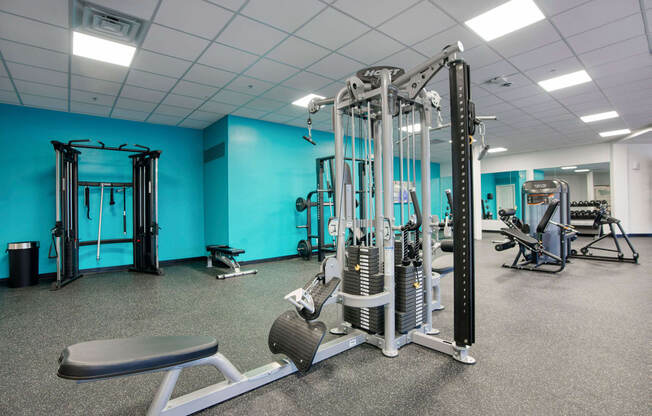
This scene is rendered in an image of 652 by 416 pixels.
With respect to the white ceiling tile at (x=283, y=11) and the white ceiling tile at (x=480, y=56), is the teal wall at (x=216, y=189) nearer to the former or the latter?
the white ceiling tile at (x=283, y=11)

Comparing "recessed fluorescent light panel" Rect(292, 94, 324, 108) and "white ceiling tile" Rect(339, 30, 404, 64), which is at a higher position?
"white ceiling tile" Rect(339, 30, 404, 64)

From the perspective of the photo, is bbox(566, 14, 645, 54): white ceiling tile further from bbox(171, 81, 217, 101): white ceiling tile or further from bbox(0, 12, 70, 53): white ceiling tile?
bbox(0, 12, 70, 53): white ceiling tile

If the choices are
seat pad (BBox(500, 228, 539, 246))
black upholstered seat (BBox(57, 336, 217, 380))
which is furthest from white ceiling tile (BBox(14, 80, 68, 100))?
seat pad (BBox(500, 228, 539, 246))

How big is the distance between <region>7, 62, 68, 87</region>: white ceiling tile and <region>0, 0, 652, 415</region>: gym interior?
3 cm

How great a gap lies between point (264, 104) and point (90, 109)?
2869mm

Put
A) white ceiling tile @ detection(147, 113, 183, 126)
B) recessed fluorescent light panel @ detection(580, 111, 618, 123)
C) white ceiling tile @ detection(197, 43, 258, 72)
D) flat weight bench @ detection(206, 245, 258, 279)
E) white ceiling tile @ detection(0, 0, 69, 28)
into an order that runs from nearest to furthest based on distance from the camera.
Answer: white ceiling tile @ detection(0, 0, 69, 28), white ceiling tile @ detection(197, 43, 258, 72), flat weight bench @ detection(206, 245, 258, 279), white ceiling tile @ detection(147, 113, 183, 126), recessed fluorescent light panel @ detection(580, 111, 618, 123)

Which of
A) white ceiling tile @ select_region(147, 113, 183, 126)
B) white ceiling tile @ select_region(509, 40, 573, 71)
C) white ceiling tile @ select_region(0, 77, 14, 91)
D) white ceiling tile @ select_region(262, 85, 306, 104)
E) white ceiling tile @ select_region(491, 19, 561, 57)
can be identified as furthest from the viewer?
white ceiling tile @ select_region(147, 113, 183, 126)

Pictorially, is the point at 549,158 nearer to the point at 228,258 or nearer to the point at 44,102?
the point at 228,258

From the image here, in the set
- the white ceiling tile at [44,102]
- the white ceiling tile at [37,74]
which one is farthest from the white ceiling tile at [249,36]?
the white ceiling tile at [44,102]

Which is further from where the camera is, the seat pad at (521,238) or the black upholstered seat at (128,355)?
the seat pad at (521,238)

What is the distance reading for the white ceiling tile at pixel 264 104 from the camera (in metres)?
5.09

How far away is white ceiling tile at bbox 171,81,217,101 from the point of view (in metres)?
4.40

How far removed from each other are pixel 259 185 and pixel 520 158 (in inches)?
360

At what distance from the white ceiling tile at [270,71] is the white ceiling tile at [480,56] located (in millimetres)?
2134
